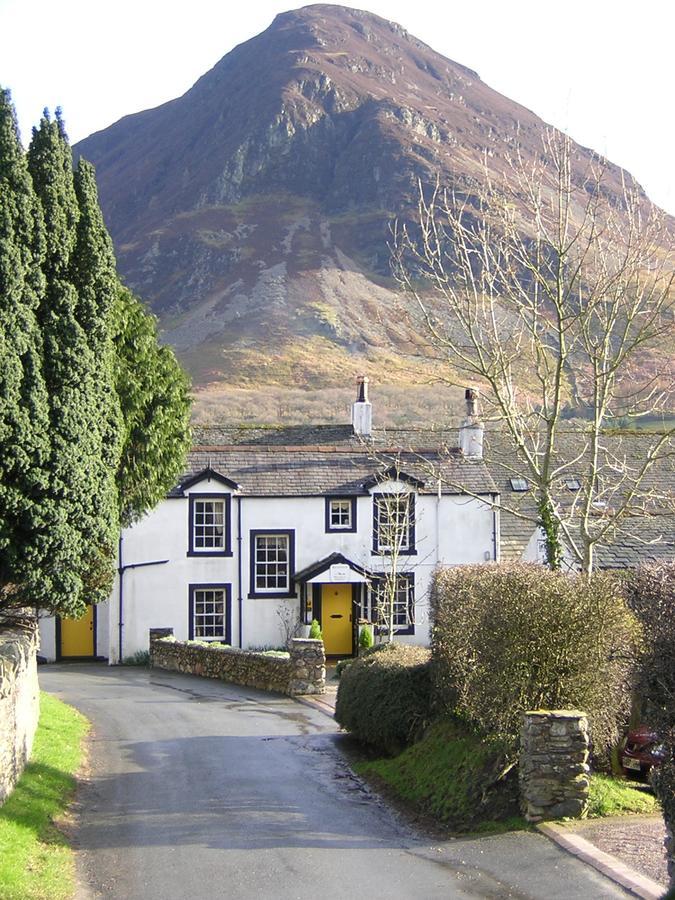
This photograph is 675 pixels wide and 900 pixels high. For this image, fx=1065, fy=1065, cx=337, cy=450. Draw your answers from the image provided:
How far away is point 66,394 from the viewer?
16.1 m

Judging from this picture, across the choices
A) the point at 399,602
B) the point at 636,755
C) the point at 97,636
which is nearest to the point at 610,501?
the point at 399,602

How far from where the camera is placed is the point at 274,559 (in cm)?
3347

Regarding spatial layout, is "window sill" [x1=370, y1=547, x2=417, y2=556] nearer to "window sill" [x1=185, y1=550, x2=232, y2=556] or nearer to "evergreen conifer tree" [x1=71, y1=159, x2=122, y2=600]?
"window sill" [x1=185, y1=550, x2=232, y2=556]

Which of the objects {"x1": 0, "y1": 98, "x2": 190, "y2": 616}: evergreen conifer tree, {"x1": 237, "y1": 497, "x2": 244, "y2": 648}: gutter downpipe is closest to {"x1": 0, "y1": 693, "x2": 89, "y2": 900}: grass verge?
{"x1": 0, "y1": 98, "x2": 190, "y2": 616}: evergreen conifer tree

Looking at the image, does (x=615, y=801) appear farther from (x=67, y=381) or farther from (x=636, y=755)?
(x=67, y=381)

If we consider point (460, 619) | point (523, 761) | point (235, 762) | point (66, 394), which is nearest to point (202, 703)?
point (235, 762)

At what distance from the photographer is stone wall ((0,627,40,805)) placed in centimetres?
1182

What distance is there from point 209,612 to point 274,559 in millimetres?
2591

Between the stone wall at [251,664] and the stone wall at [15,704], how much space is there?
29.3 ft

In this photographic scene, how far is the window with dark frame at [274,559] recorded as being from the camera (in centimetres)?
3334

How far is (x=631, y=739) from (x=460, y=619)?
2921mm

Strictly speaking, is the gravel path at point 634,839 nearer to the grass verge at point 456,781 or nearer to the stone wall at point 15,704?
the grass verge at point 456,781

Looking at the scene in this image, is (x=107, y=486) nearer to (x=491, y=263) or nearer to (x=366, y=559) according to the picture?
(x=491, y=263)

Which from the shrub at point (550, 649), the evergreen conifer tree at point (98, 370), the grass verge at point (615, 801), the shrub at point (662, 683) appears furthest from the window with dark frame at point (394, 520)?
the shrub at point (662, 683)
